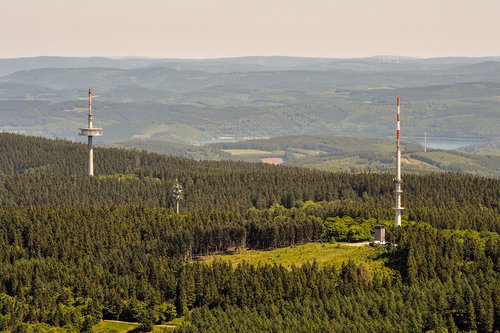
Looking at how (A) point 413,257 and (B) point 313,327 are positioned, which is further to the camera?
(A) point 413,257

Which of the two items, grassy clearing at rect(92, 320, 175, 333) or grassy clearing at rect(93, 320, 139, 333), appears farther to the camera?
grassy clearing at rect(93, 320, 139, 333)

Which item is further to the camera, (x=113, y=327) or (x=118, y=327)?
(x=118, y=327)

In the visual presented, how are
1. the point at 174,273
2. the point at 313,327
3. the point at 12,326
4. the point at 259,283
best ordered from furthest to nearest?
the point at 174,273 → the point at 259,283 → the point at 12,326 → the point at 313,327

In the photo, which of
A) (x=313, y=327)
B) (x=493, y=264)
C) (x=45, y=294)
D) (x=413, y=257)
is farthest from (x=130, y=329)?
(x=493, y=264)

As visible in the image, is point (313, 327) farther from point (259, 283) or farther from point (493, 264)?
point (493, 264)

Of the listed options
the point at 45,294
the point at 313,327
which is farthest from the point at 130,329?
the point at 313,327

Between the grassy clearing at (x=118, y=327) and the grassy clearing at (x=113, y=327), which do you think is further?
the grassy clearing at (x=113, y=327)

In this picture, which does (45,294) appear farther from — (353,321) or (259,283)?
(353,321)

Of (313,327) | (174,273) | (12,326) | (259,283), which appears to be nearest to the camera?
(313,327)

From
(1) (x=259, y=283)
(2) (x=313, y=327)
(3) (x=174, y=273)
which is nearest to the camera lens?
(2) (x=313, y=327)
